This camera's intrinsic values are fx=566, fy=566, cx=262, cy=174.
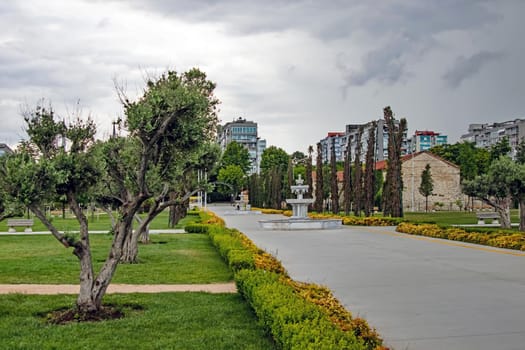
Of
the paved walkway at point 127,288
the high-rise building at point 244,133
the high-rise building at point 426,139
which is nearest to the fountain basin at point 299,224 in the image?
the paved walkway at point 127,288

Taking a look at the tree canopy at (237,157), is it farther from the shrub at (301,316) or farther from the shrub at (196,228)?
the shrub at (301,316)

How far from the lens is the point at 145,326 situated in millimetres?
6973

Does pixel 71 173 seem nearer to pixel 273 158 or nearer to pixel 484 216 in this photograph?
pixel 484 216

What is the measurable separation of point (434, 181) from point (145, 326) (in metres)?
54.6

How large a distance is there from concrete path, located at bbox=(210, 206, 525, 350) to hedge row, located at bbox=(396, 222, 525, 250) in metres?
0.56

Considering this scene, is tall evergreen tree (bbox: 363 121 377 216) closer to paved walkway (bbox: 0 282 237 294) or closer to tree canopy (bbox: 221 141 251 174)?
paved walkway (bbox: 0 282 237 294)

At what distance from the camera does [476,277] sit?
11070mm

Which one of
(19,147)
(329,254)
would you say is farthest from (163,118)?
(329,254)

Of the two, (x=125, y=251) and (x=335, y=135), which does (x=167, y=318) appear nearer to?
(x=125, y=251)

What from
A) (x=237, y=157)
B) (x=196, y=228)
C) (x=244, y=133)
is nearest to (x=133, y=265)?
(x=196, y=228)

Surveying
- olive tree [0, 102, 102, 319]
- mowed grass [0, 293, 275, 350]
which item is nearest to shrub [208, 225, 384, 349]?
mowed grass [0, 293, 275, 350]

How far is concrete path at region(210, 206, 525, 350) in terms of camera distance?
6555 mm

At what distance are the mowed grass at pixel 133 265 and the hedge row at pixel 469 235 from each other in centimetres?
887

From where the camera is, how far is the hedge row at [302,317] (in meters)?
4.85
